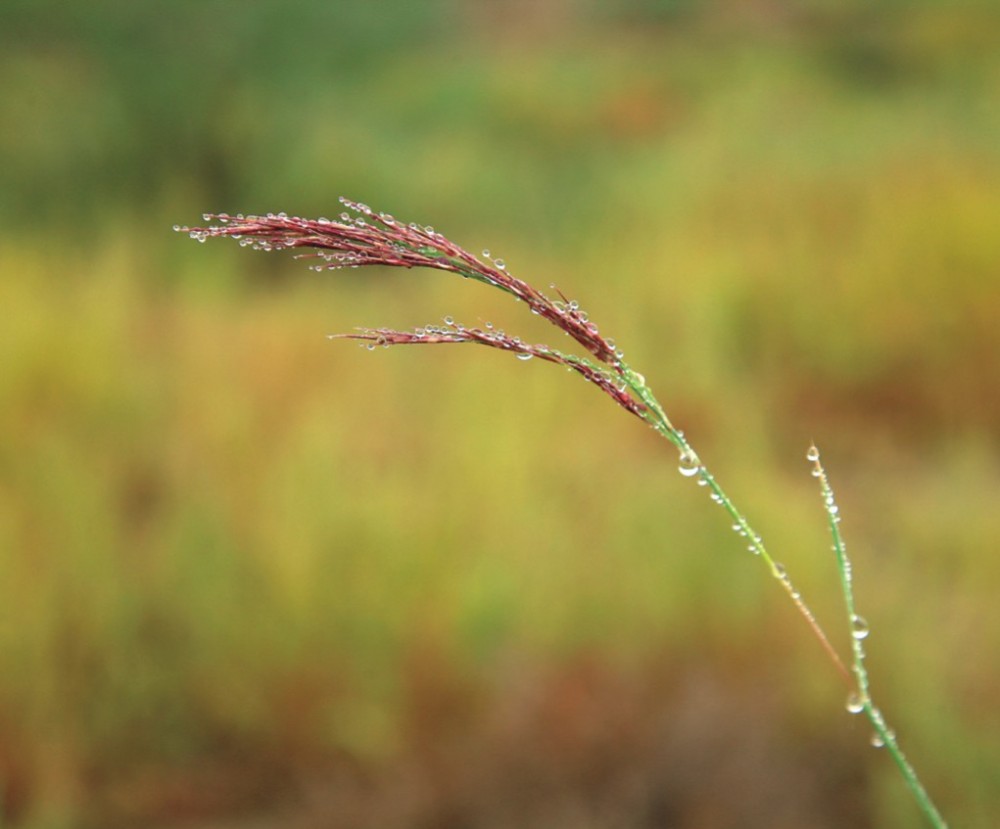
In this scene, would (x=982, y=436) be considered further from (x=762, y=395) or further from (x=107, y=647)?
(x=107, y=647)

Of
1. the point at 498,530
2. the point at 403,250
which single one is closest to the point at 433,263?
the point at 403,250

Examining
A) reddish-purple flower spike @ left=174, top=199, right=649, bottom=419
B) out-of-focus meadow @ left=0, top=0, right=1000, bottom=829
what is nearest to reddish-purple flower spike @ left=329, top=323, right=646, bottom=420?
reddish-purple flower spike @ left=174, top=199, right=649, bottom=419

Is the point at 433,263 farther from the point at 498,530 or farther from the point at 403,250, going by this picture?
the point at 498,530

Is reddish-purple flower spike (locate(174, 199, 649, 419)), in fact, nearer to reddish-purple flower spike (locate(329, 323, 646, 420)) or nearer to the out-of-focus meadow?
reddish-purple flower spike (locate(329, 323, 646, 420))

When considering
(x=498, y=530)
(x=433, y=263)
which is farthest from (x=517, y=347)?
(x=498, y=530)

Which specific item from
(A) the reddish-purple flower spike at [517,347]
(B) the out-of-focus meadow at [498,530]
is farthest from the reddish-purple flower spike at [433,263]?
(B) the out-of-focus meadow at [498,530]

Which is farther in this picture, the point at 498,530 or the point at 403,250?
the point at 498,530

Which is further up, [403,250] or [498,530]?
[498,530]

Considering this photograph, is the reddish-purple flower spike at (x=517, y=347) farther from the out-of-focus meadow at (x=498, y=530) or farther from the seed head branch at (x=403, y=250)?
the out-of-focus meadow at (x=498, y=530)
